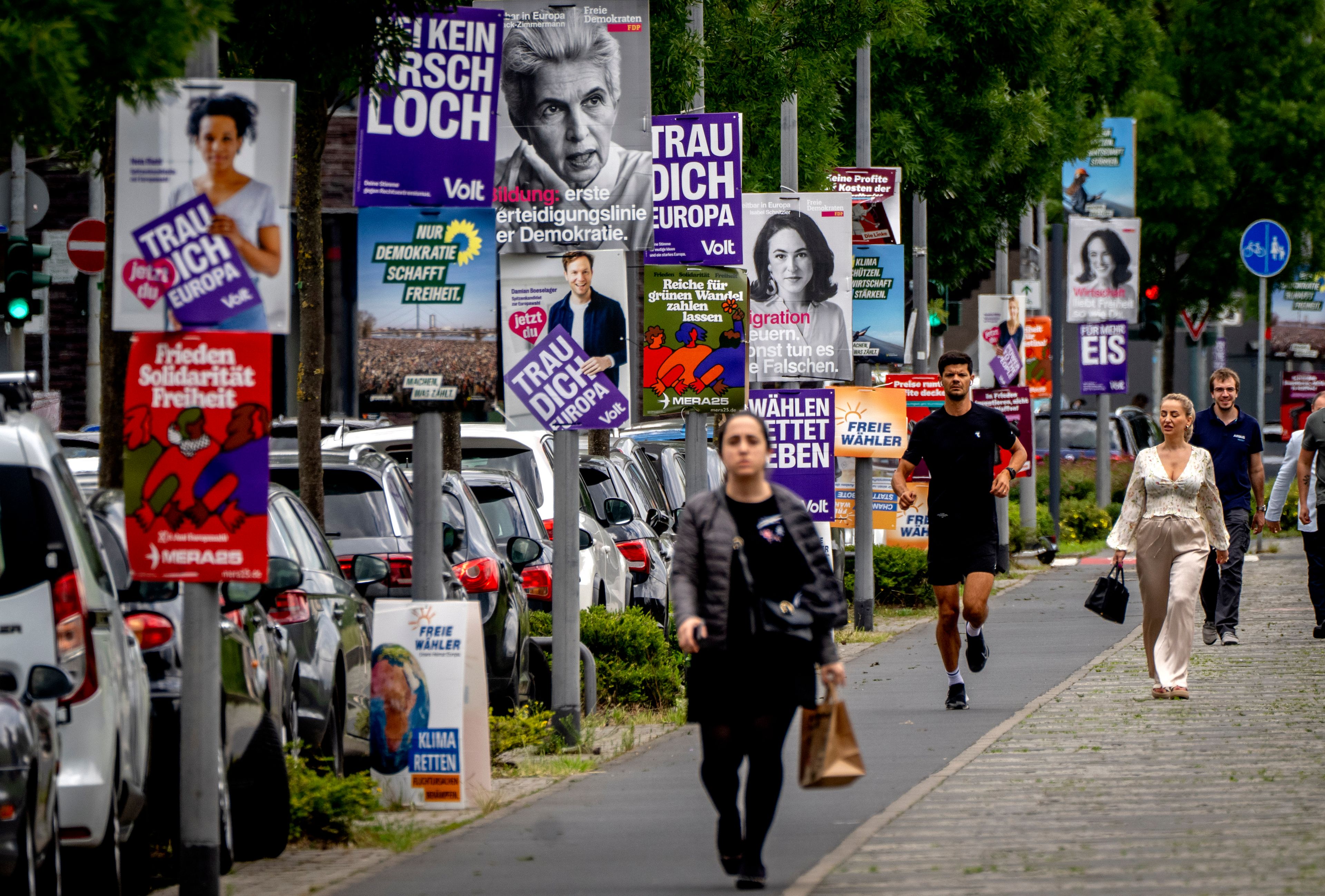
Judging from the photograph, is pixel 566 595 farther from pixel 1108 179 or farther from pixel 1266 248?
pixel 1108 179

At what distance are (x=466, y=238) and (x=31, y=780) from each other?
451 centimetres

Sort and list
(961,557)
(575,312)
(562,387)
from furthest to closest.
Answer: (961,557) < (575,312) < (562,387)

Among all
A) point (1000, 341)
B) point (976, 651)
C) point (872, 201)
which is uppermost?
point (872, 201)

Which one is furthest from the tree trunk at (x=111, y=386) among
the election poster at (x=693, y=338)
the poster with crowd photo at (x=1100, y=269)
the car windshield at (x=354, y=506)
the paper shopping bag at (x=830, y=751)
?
the poster with crowd photo at (x=1100, y=269)

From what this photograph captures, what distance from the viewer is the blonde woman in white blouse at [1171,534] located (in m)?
13.9

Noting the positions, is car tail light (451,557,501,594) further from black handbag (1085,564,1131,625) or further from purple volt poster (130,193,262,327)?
purple volt poster (130,193,262,327)

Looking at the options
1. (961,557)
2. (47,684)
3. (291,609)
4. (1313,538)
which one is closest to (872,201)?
(1313,538)

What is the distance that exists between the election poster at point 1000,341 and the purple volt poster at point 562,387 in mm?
16147

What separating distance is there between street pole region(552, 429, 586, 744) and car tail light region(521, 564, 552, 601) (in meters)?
2.72

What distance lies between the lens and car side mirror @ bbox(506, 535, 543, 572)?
558 inches

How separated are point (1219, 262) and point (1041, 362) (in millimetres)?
15475

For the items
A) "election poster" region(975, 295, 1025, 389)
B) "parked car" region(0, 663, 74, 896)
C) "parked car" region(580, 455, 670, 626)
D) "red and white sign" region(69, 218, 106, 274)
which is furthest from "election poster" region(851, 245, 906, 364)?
"parked car" region(0, 663, 74, 896)

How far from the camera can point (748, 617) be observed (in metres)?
8.27

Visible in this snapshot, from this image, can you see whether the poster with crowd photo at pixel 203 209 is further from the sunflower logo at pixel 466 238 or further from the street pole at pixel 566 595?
the street pole at pixel 566 595
